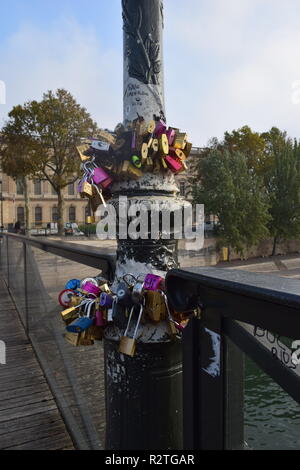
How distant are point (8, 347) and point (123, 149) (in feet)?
12.7

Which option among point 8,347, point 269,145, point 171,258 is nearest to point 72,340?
point 171,258

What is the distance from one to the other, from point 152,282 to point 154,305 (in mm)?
94

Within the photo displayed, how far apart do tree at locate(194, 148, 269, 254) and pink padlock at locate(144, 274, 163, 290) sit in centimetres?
2795

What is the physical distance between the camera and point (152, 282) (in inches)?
66.2

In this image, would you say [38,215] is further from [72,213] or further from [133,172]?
[133,172]

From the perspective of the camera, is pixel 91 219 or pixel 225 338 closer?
pixel 225 338

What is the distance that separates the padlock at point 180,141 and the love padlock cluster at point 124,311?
0.64 metres

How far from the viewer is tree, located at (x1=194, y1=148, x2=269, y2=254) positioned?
1160 inches

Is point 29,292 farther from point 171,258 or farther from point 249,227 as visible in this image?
point 249,227

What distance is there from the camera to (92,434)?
2.52 m

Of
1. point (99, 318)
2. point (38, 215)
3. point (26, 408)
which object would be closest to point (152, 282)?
point (99, 318)

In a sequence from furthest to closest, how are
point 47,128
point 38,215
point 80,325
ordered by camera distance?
point 38,215 → point 47,128 → point 80,325

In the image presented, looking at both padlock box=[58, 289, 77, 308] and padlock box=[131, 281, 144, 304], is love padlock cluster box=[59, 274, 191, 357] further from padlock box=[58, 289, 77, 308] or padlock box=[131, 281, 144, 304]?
padlock box=[58, 289, 77, 308]

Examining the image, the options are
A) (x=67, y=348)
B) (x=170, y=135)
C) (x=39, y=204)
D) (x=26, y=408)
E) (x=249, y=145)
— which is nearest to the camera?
(x=170, y=135)
